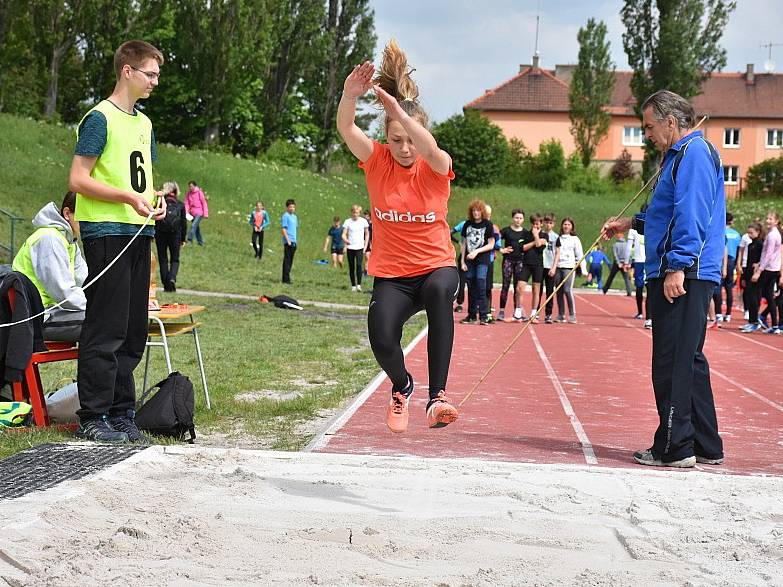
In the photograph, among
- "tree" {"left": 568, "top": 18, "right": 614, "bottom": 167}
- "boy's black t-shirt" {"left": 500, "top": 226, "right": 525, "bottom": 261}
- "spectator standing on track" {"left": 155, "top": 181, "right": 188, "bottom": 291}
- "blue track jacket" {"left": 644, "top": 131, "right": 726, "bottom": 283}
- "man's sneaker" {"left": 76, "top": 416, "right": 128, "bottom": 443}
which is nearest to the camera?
"blue track jacket" {"left": 644, "top": 131, "right": 726, "bottom": 283}

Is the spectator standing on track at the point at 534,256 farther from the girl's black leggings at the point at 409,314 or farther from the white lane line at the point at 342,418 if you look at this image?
the girl's black leggings at the point at 409,314

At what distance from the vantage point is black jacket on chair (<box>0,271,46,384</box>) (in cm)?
593

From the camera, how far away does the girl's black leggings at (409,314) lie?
5164 millimetres

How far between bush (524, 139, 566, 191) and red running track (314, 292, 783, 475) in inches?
1882

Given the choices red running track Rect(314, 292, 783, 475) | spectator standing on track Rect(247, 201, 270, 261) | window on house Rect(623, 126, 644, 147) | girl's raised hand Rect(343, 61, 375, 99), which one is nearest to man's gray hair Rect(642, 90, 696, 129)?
girl's raised hand Rect(343, 61, 375, 99)

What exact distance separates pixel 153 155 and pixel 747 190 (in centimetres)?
6090

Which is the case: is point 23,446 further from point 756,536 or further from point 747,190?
point 747,190

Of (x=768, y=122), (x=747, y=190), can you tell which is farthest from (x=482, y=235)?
(x=768, y=122)

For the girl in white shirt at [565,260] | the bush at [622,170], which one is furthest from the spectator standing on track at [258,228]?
the bush at [622,170]

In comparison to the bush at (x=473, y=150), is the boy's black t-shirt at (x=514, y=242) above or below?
below

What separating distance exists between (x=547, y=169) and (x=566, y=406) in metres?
56.9

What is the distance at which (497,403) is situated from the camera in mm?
8227

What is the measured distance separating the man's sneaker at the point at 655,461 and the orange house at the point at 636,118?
225 feet

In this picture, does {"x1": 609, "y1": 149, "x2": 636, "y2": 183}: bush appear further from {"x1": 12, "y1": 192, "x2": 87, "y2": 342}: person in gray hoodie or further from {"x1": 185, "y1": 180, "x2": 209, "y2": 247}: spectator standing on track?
{"x1": 12, "y1": 192, "x2": 87, "y2": 342}: person in gray hoodie
